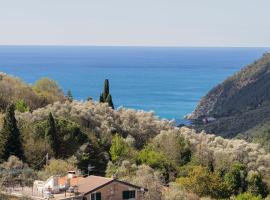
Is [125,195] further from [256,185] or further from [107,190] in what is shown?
[256,185]

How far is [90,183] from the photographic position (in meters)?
31.1

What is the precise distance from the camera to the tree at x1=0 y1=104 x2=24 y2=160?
40.2 metres

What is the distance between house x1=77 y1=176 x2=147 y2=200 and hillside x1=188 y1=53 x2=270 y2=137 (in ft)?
338

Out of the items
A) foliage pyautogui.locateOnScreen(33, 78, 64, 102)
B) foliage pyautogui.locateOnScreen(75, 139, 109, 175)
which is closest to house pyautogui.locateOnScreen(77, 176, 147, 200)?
foliage pyautogui.locateOnScreen(75, 139, 109, 175)

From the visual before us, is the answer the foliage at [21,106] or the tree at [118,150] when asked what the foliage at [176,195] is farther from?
the foliage at [21,106]

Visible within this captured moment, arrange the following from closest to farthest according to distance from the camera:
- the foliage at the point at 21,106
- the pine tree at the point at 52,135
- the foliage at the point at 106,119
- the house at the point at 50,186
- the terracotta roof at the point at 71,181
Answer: the house at the point at 50,186, the terracotta roof at the point at 71,181, the pine tree at the point at 52,135, the foliage at the point at 106,119, the foliage at the point at 21,106

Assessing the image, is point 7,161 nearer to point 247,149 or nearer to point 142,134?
point 142,134

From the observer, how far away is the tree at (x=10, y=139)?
40250mm

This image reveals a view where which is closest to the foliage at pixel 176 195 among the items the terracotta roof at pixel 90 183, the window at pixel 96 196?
the terracotta roof at pixel 90 183

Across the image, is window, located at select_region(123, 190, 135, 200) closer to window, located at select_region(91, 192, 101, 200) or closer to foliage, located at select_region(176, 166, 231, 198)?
window, located at select_region(91, 192, 101, 200)

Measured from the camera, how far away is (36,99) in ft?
198

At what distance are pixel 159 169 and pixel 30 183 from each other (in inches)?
561

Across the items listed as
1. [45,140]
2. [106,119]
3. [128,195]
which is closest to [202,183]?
[128,195]

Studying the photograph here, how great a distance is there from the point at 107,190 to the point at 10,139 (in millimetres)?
12085
